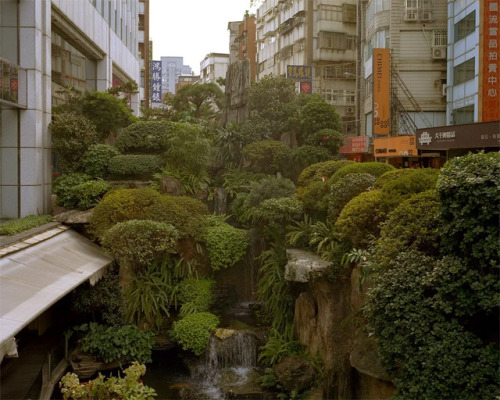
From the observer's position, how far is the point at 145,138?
24.0 metres

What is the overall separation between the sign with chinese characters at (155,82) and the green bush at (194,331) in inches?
1719

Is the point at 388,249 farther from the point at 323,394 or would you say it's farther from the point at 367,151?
the point at 367,151

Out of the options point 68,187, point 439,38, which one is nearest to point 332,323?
point 68,187

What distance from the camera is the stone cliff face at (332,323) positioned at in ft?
44.1

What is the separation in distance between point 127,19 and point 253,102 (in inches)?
691

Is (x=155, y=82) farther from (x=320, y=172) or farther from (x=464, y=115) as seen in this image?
(x=320, y=172)

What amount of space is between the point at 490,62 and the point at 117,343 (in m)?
18.4

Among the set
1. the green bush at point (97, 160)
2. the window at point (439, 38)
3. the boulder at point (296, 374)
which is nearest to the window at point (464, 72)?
the window at point (439, 38)

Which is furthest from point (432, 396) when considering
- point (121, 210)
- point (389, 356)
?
point (121, 210)

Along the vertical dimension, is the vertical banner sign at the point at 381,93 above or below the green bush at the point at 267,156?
above

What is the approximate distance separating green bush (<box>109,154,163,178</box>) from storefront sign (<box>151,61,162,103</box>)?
36377 millimetres

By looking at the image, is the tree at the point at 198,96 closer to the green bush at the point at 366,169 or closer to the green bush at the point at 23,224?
the green bush at the point at 23,224

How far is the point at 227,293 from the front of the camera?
19281mm

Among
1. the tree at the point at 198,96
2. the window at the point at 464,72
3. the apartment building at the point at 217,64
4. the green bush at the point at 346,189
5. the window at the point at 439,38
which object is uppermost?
the apartment building at the point at 217,64
